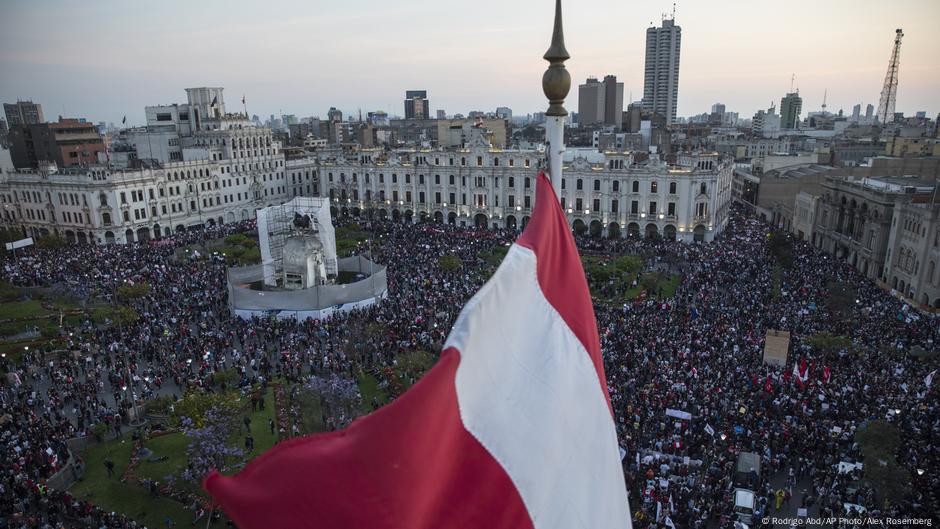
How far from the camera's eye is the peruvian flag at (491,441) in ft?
14.0

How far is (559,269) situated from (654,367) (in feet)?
63.0

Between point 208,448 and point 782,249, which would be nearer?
point 208,448

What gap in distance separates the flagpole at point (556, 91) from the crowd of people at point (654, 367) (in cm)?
1215

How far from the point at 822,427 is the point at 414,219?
4970 cm

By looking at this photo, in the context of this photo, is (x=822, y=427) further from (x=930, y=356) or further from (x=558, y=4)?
(x=558, y=4)

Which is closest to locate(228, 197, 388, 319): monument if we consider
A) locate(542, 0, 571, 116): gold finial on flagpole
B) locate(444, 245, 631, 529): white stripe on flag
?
locate(542, 0, 571, 116): gold finial on flagpole

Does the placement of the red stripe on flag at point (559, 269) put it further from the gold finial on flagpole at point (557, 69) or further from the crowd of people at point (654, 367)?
the crowd of people at point (654, 367)

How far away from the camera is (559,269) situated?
21.2 ft

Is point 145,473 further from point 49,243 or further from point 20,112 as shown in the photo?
point 20,112

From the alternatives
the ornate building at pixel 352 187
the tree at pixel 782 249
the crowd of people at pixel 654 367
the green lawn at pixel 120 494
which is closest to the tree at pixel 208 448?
the green lawn at pixel 120 494

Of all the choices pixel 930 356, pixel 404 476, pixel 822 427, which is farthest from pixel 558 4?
pixel 930 356

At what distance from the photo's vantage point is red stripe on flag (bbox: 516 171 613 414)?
6.20 meters

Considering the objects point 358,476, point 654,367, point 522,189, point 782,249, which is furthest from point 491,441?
point 522,189

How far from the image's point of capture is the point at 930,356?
24656mm
